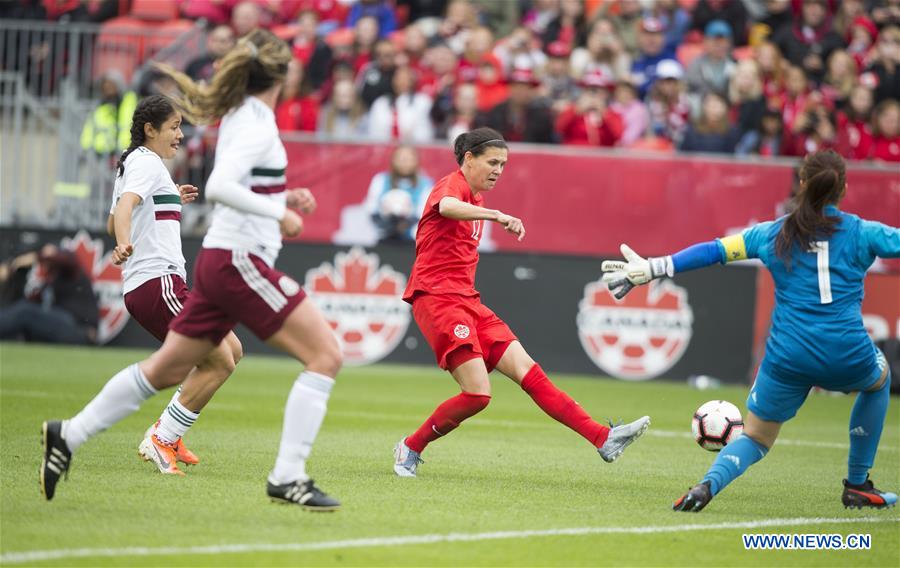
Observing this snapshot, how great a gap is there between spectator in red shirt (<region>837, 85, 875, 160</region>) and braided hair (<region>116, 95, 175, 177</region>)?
11662 mm

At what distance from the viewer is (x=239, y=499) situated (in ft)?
24.0

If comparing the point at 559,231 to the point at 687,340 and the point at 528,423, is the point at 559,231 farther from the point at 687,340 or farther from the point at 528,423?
the point at 528,423

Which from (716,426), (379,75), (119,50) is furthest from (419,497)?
(119,50)

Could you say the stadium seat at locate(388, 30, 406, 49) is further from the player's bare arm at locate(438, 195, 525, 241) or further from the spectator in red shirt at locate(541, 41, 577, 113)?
the player's bare arm at locate(438, 195, 525, 241)

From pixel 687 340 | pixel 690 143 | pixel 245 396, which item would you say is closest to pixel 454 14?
pixel 690 143

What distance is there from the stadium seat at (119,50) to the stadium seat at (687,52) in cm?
816

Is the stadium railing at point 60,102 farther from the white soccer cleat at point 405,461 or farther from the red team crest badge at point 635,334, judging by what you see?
the white soccer cleat at point 405,461

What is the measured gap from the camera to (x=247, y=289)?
6.79 m

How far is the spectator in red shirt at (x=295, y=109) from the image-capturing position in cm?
1900

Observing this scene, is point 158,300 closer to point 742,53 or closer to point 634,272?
point 634,272

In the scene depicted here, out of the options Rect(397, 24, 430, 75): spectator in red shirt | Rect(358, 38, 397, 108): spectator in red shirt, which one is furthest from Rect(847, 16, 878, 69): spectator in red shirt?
Rect(358, 38, 397, 108): spectator in red shirt

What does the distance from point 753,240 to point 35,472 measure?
4.34 meters

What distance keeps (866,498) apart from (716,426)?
4.52 ft

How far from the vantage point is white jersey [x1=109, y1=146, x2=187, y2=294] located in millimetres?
8695
